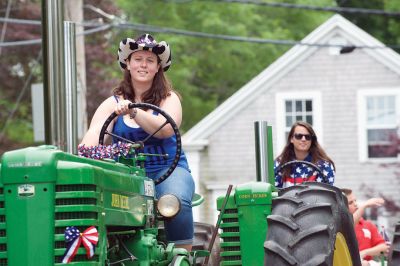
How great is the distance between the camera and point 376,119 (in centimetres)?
3512

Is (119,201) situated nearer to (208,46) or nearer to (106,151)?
(106,151)

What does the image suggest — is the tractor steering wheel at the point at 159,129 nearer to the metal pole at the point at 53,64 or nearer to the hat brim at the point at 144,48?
the hat brim at the point at 144,48

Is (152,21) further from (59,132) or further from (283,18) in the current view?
(59,132)

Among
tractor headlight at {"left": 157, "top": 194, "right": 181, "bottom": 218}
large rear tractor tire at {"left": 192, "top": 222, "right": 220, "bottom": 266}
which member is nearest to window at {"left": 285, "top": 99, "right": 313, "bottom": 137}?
large rear tractor tire at {"left": 192, "top": 222, "right": 220, "bottom": 266}

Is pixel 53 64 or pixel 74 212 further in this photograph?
pixel 53 64

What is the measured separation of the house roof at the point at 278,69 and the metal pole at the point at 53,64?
2516 cm

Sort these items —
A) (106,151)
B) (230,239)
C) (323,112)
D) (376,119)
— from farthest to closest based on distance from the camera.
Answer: (323,112) < (376,119) < (230,239) < (106,151)

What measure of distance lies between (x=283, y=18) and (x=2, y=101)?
17008 millimetres

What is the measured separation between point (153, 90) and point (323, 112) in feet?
87.4

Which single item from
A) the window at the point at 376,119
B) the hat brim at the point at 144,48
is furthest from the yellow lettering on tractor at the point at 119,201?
the window at the point at 376,119

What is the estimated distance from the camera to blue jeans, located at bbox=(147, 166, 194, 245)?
8.86m

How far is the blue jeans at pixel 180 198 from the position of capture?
8859 millimetres

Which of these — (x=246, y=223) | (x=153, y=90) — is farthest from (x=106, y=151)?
(x=246, y=223)

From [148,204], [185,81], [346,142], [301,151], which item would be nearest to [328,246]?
[148,204]
